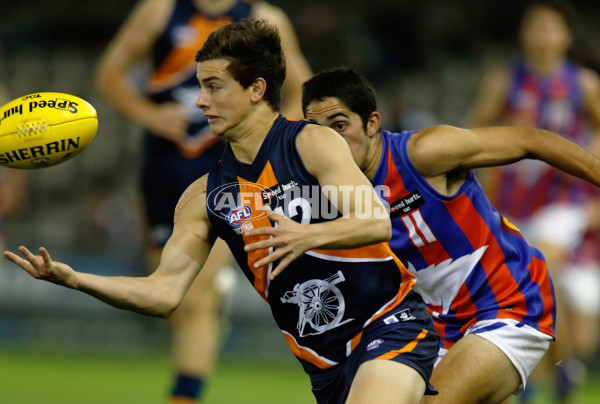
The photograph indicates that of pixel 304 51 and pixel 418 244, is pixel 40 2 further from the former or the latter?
pixel 418 244

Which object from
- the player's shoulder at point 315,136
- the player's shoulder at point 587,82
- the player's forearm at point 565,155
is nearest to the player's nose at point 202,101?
the player's shoulder at point 315,136

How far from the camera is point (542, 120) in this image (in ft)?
25.6

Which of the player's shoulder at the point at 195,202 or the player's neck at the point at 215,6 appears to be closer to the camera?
the player's shoulder at the point at 195,202

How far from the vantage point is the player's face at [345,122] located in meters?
4.43

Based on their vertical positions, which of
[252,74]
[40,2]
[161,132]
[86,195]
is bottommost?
[86,195]

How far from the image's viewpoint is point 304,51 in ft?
50.8

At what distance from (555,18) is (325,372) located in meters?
4.41

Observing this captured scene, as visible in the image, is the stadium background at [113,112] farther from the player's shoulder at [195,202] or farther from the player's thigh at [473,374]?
the player's shoulder at [195,202]

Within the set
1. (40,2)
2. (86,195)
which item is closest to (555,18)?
(86,195)

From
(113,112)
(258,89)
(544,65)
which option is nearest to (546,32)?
(544,65)

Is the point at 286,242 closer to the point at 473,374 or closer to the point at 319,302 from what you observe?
the point at 319,302

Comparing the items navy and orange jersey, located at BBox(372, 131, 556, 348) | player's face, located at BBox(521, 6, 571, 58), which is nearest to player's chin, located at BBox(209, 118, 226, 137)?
navy and orange jersey, located at BBox(372, 131, 556, 348)

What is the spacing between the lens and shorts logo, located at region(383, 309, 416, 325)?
4.07 meters

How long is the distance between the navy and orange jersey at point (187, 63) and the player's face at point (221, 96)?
2.39m
